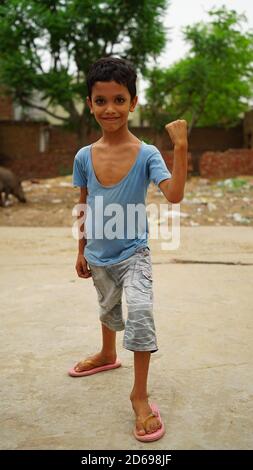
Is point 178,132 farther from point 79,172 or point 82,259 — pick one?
point 82,259

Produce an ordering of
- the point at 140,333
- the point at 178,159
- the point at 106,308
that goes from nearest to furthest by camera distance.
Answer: the point at 178,159, the point at 140,333, the point at 106,308

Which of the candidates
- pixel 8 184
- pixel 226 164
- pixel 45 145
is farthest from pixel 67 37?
pixel 45 145

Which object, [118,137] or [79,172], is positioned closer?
[118,137]

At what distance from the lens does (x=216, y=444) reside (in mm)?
1760

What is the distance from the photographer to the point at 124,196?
2.09m

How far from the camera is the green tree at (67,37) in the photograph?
34.3 feet

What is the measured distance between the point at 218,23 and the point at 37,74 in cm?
1334

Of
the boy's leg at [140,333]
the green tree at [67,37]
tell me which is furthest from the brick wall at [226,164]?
the boy's leg at [140,333]

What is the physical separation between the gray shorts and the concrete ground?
30 centimetres

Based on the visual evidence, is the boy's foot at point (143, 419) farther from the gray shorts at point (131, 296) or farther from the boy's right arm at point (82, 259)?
the boy's right arm at point (82, 259)

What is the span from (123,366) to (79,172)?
3.18 ft

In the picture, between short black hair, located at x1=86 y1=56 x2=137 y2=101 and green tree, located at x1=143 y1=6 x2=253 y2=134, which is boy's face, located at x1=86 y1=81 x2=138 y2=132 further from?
green tree, located at x1=143 y1=6 x2=253 y2=134

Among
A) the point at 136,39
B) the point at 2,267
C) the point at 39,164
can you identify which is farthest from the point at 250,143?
the point at 2,267

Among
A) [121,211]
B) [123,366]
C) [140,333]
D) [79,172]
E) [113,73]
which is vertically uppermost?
[113,73]
